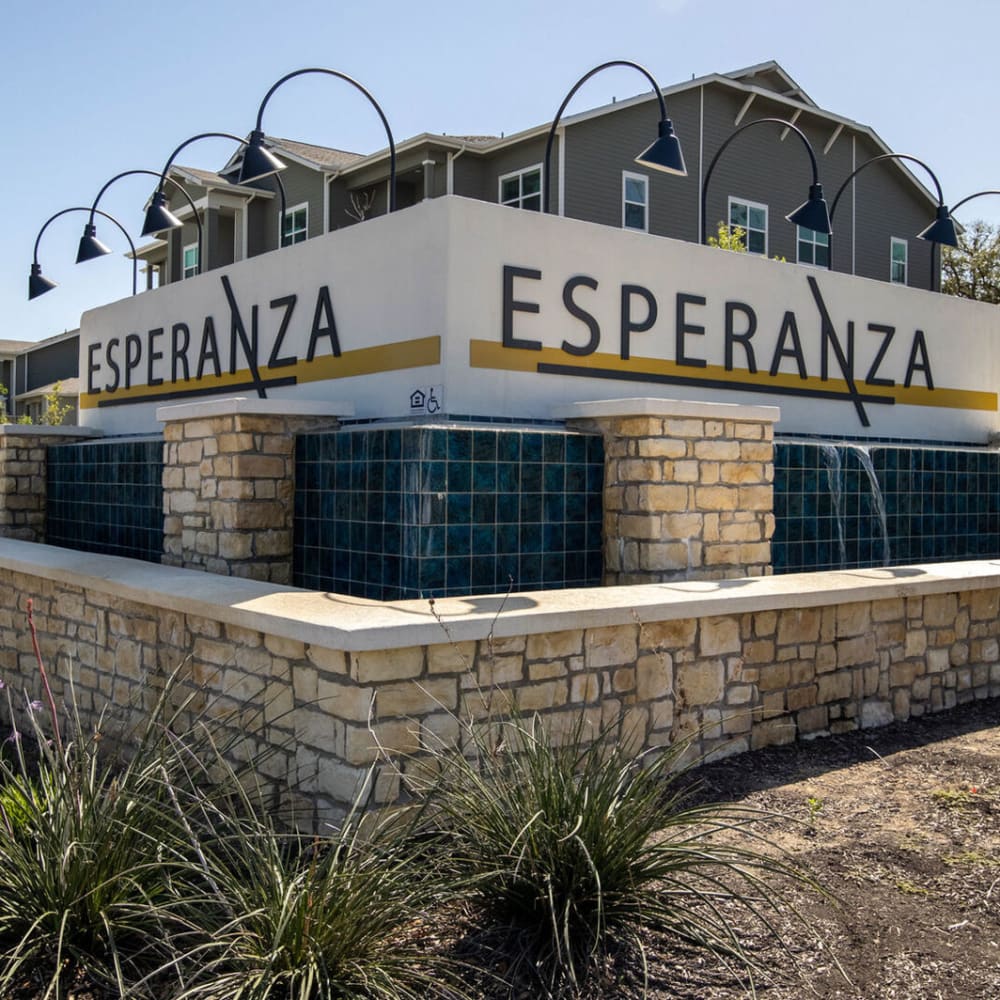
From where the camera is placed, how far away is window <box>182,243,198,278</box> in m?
28.1

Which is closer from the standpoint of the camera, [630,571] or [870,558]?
[630,571]

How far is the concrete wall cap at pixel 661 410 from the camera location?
7.79m

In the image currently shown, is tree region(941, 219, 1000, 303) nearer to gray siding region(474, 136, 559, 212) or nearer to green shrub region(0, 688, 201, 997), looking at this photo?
gray siding region(474, 136, 559, 212)

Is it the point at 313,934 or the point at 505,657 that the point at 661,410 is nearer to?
the point at 505,657

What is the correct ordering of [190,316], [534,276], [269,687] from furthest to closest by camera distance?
1. [190,316]
2. [534,276]
3. [269,687]

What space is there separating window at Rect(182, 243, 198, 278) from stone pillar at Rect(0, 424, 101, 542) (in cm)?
1640

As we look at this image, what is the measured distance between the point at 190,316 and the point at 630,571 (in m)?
5.84

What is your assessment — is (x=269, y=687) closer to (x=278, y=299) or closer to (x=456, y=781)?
(x=456, y=781)

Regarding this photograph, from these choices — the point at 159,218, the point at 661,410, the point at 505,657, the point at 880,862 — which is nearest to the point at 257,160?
the point at 159,218

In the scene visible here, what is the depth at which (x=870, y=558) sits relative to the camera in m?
9.87

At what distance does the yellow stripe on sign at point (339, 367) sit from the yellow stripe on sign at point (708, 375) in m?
0.38

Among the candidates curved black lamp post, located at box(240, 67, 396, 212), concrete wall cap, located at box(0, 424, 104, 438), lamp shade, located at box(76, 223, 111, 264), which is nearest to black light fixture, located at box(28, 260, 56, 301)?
lamp shade, located at box(76, 223, 111, 264)

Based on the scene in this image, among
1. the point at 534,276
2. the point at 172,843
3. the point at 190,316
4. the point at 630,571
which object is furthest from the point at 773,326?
the point at 172,843

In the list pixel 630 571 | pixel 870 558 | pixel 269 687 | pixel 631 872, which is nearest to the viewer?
pixel 631 872
